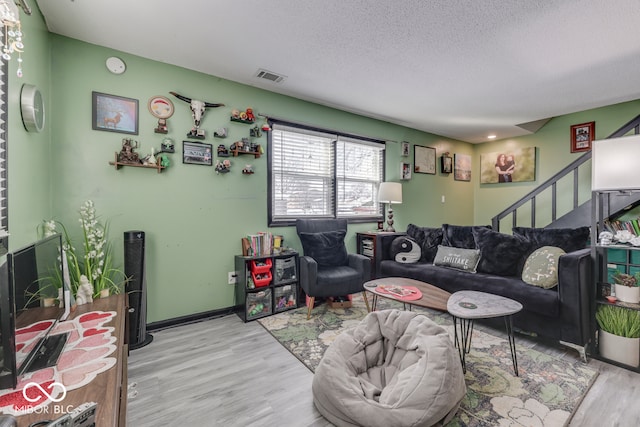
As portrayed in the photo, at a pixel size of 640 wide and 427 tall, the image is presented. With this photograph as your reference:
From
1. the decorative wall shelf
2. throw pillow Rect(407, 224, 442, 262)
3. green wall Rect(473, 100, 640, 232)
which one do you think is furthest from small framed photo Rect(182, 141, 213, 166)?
green wall Rect(473, 100, 640, 232)

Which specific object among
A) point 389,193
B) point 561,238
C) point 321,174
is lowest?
point 561,238

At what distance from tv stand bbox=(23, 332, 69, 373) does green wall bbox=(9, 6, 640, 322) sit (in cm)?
68

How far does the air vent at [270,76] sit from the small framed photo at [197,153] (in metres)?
0.88

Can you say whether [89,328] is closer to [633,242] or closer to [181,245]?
[181,245]

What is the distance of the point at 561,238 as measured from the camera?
2.68 meters

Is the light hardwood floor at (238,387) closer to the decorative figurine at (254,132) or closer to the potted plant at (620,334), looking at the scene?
the potted plant at (620,334)

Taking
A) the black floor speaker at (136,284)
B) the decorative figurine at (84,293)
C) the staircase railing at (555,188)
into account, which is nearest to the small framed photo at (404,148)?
the staircase railing at (555,188)

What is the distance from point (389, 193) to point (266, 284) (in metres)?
2.18

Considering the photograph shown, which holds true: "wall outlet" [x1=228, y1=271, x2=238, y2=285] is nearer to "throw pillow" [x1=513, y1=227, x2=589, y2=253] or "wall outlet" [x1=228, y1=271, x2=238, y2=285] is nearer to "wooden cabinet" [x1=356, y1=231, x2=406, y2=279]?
"wooden cabinet" [x1=356, y1=231, x2=406, y2=279]

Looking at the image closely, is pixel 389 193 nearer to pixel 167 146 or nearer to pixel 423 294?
pixel 423 294

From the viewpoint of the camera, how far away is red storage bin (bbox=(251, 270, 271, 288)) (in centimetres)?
287

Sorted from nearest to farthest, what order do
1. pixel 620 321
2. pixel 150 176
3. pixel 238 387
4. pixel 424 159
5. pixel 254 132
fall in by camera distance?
pixel 238 387
pixel 620 321
pixel 150 176
pixel 254 132
pixel 424 159

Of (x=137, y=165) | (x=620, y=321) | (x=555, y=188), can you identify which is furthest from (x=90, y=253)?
(x=555, y=188)

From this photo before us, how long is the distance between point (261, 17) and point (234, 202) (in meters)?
1.73
